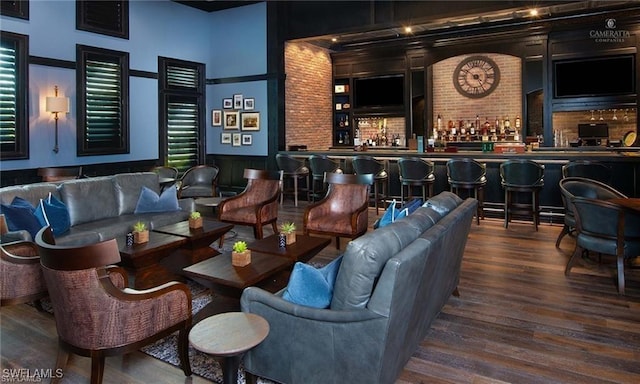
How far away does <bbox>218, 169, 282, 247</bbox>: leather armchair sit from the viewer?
5.89 m

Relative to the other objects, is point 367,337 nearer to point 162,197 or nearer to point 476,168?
point 162,197

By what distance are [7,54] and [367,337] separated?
23.6 feet

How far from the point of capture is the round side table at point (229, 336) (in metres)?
2.02

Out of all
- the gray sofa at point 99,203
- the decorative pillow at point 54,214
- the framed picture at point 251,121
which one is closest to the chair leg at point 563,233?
the gray sofa at point 99,203

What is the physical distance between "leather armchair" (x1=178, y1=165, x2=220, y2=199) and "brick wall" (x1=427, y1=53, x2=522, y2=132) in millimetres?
5265

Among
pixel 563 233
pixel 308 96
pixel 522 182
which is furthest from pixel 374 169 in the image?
pixel 308 96

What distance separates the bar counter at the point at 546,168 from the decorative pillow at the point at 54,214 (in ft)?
16.7

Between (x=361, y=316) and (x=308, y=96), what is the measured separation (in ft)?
29.6

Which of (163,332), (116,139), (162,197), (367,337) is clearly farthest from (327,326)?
(116,139)

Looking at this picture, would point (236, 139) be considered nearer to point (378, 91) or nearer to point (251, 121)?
point (251, 121)

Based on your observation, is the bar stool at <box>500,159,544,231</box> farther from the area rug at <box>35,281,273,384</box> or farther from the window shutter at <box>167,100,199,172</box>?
the window shutter at <box>167,100,199,172</box>

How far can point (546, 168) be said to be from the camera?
7.11 metres

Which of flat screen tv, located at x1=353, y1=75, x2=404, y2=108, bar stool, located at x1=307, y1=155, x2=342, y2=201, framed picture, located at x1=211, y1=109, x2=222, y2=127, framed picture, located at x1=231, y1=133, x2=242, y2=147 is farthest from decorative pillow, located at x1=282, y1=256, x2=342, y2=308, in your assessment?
flat screen tv, located at x1=353, y1=75, x2=404, y2=108

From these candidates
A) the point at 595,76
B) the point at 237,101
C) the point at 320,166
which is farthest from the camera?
the point at 237,101
